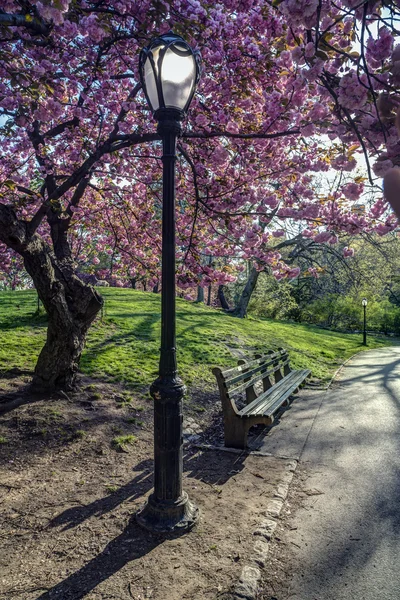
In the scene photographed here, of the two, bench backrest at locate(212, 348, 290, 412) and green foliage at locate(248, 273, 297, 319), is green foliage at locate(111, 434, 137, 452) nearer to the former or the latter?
bench backrest at locate(212, 348, 290, 412)

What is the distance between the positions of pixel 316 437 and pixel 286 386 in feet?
4.87

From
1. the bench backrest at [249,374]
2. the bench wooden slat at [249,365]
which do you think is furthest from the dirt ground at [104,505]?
the bench wooden slat at [249,365]

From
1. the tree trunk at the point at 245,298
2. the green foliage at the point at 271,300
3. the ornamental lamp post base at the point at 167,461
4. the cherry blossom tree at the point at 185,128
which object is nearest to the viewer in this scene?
the ornamental lamp post base at the point at 167,461

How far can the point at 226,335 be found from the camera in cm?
1313

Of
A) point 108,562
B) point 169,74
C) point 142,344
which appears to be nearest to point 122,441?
point 108,562

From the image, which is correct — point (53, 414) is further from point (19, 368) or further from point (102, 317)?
point (102, 317)

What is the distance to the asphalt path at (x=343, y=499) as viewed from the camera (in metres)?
2.88

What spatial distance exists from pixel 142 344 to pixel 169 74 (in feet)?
24.0

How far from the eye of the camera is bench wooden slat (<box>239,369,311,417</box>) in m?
5.41

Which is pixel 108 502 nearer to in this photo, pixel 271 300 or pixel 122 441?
pixel 122 441

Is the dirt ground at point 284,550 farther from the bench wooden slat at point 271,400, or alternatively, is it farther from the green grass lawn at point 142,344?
the green grass lawn at point 142,344

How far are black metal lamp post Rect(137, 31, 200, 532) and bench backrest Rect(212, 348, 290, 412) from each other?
166cm

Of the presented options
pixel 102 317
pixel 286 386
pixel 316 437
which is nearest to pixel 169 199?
pixel 316 437

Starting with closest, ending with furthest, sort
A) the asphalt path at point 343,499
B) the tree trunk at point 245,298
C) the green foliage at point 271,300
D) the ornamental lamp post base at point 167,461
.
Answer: the asphalt path at point 343,499, the ornamental lamp post base at point 167,461, the tree trunk at point 245,298, the green foliage at point 271,300
